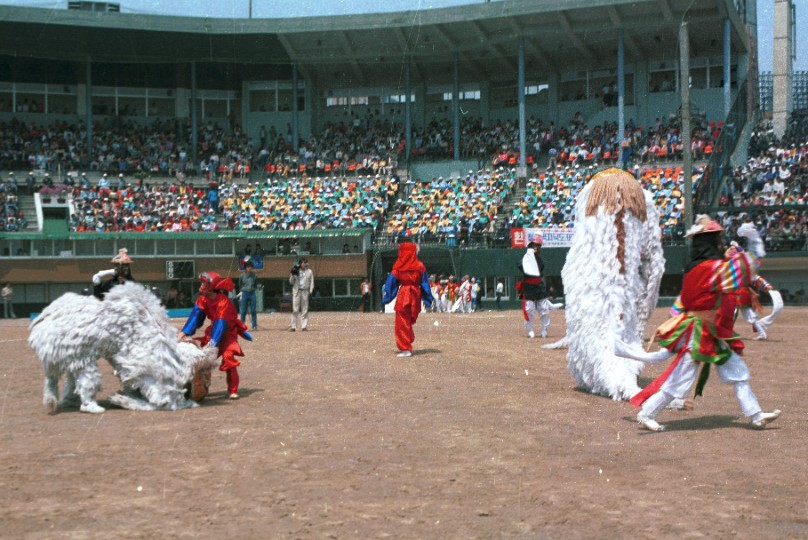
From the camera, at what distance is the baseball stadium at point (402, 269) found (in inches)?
264

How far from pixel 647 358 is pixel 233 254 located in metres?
30.6

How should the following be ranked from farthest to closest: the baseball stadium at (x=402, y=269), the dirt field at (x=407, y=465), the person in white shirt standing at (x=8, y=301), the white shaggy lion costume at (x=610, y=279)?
the person in white shirt standing at (x=8, y=301) → the white shaggy lion costume at (x=610, y=279) → the baseball stadium at (x=402, y=269) → the dirt field at (x=407, y=465)

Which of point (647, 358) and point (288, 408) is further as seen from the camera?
point (288, 408)

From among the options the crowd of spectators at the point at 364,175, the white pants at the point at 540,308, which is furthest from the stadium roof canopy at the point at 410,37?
the white pants at the point at 540,308

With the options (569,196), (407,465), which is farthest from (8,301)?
(407,465)

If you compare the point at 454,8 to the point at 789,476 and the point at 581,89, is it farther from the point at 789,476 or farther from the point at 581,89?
the point at 789,476

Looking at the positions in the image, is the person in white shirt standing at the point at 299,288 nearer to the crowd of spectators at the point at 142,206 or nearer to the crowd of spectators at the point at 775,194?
the crowd of spectators at the point at 775,194

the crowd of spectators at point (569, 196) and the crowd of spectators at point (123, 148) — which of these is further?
the crowd of spectators at point (123, 148)

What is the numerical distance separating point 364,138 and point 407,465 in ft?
135

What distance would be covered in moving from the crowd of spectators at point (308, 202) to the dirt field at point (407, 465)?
27121mm

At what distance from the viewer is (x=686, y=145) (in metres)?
28.3

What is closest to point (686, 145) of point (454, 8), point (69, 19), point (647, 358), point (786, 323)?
point (786, 323)

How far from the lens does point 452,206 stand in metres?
40.4

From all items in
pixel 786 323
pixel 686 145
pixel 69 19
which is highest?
pixel 69 19
